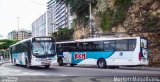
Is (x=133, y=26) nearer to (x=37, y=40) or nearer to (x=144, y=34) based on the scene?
(x=144, y=34)

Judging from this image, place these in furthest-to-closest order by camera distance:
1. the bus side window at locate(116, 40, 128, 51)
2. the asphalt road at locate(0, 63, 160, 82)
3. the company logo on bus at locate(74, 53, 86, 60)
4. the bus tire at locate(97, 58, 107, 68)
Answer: the company logo on bus at locate(74, 53, 86, 60) < the bus tire at locate(97, 58, 107, 68) < the bus side window at locate(116, 40, 128, 51) < the asphalt road at locate(0, 63, 160, 82)

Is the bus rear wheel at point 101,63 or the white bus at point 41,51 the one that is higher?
the white bus at point 41,51

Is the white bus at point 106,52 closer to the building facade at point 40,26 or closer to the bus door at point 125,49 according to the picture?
the bus door at point 125,49

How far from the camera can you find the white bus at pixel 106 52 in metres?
28.2

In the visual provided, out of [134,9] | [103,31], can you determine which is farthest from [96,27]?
[134,9]

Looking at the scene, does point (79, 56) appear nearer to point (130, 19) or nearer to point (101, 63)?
point (101, 63)

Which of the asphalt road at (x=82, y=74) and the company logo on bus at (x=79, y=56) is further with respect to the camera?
the company logo on bus at (x=79, y=56)

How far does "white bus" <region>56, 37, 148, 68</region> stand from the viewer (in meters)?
28.2

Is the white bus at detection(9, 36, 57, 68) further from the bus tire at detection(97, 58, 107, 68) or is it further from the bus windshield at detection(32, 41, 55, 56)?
the bus tire at detection(97, 58, 107, 68)

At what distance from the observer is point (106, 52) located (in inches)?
1209

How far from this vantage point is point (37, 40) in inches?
1110

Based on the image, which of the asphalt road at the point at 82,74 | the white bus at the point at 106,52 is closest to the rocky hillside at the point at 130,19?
the white bus at the point at 106,52

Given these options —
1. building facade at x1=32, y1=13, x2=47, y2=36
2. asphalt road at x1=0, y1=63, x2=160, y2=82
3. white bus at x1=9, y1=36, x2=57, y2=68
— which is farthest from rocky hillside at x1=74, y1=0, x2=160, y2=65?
building facade at x1=32, y1=13, x2=47, y2=36

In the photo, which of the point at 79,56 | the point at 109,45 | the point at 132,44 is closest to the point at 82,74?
the point at 132,44
